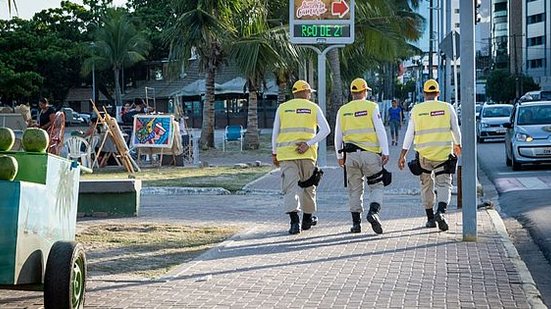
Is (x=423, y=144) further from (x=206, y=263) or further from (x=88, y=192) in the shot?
(x=88, y=192)

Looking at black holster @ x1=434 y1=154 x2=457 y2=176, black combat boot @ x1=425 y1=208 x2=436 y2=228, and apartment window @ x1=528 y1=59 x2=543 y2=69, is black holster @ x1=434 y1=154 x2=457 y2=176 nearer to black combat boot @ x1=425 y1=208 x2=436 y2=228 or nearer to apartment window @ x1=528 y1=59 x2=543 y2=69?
black combat boot @ x1=425 y1=208 x2=436 y2=228

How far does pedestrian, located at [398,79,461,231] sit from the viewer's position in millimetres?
11688

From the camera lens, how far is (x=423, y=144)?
11781mm

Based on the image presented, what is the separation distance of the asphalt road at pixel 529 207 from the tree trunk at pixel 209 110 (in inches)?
373

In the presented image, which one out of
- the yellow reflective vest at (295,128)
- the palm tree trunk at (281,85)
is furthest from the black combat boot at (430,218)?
the palm tree trunk at (281,85)

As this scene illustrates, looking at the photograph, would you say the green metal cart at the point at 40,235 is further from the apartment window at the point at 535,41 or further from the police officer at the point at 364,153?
the apartment window at the point at 535,41

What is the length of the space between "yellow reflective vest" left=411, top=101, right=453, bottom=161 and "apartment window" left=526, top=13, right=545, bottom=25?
85.8 meters

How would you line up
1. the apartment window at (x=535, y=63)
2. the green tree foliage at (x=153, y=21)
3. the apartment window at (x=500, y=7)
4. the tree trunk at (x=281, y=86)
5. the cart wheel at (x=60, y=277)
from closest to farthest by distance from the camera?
the cart wheel at (x=60, y=277), the tree trunk at (x=281, y=86), the green tree foliage at (x=153, y=21), the apartment window at (x=535, y=63), the apartment window at (x=500, y=7)

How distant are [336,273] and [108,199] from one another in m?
5.46

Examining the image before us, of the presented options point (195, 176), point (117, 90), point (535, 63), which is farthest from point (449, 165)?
point (535, 63)

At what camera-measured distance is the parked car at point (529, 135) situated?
891 inches

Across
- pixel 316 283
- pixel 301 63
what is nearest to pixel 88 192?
pixel 316 283

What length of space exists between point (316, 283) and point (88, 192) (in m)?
5.83

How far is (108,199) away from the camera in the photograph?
13.4 metres
